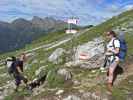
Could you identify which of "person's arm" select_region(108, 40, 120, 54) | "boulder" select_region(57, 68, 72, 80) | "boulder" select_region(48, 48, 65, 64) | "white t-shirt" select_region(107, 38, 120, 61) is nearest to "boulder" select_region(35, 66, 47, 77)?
"boulder" select_region(48, 48, 65, 64)

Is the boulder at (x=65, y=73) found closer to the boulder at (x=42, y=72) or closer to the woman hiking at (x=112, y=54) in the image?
the boulder at (x=42, y=72)

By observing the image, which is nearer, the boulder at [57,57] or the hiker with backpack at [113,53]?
the hiker with backpack at [113,53]

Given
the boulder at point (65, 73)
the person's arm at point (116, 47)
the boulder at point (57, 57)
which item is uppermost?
the person's arm at point (116, 47)

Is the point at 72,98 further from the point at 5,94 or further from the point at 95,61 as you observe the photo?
the point at 5,94

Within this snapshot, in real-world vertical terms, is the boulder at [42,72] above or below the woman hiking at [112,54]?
below

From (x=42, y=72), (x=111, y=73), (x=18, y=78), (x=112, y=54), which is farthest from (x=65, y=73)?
(x=112, y=54)

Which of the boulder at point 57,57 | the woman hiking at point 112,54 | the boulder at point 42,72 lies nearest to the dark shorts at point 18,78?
the boulder at point 42,72

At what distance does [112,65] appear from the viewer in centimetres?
2609

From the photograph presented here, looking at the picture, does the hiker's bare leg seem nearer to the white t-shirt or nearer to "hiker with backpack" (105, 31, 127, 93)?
"hiker with backpack" (105, 31, 127, 93)

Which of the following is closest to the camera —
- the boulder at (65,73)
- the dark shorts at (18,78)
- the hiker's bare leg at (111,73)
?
→ the hiker's bare leg at (111,73)

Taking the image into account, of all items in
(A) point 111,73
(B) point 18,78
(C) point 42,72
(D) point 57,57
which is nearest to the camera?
(A) point 111,73

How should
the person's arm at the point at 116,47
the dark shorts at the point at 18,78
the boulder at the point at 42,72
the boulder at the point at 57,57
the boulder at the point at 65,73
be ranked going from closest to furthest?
the person's arm at the point at 116,47 < the boulder at the point at 65,73 < the dark shorts at the point at 18,78 < the boulder at the point at 42,72 < the boulder at the point at 57,57

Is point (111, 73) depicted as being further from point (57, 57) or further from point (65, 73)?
point (57, 57)

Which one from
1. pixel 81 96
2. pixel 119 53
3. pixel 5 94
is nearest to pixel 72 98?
pixel 81 96
